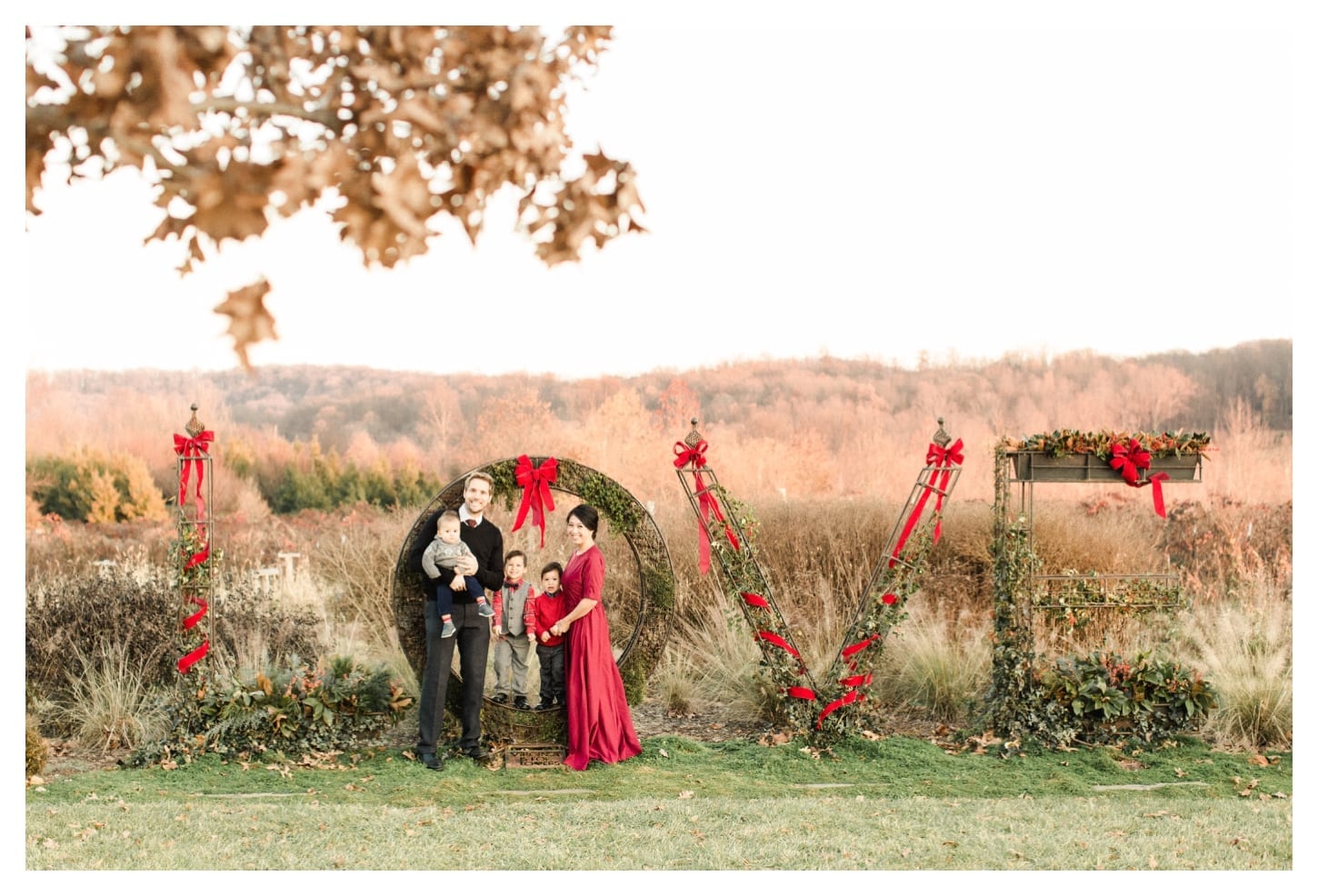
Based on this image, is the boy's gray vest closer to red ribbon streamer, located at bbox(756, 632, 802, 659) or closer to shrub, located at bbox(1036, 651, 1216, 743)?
red ribbon streamer, located at bbox(756, 632, 802, 659)

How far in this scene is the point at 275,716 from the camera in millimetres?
6090

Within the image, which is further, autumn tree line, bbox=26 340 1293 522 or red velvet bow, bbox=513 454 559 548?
autumn tree line, bbox=26 340 1293 522

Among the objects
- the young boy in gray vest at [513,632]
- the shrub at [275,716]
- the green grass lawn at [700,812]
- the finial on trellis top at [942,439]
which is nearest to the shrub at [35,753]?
the green grass lawn at [700,812]

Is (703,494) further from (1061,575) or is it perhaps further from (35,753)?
(35,753)

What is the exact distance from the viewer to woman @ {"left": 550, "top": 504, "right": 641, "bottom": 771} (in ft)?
19.7

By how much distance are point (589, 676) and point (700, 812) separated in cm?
100

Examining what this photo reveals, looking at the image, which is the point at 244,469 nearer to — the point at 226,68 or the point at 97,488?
the point at 97,488

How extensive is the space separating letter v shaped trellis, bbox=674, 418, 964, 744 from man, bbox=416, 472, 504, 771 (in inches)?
41.5

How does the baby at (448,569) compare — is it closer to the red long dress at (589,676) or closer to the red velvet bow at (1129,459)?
the red long dress at (589,676)

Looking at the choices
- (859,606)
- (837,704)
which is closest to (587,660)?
(837,704)

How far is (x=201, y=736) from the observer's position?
6023 millimetres

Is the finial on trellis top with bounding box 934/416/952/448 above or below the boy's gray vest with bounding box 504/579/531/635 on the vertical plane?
above

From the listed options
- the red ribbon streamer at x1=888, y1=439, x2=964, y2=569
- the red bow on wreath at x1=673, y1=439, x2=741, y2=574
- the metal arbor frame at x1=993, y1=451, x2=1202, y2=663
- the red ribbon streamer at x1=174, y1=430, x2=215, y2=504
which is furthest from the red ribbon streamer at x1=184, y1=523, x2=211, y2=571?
the metal arbor frame at x1=993, y1=451, x2=1202, y2=663

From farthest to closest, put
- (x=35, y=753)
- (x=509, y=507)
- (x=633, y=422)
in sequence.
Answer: (x=633, y=422), (x=509, y=507), (x=35, y=753)
